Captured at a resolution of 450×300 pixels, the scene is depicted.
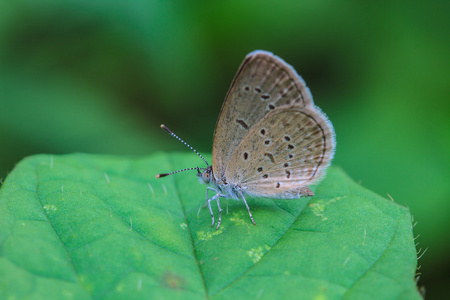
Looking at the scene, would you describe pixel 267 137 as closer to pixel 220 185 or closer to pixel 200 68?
pixel 220 185

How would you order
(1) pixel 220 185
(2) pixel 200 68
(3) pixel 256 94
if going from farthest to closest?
(2) pixel 200 68
(1) pixel 220 185
(3) pixel 256 94

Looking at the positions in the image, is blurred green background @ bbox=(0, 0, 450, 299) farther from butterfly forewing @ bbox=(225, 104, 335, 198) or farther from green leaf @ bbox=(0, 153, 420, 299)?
green leaf @ bbox=(0, 153, 420, 299)

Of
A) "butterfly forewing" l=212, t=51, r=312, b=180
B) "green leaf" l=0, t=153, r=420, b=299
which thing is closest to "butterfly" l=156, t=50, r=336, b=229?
"butterfly forewing" l=212, t=51, r=312, b=180

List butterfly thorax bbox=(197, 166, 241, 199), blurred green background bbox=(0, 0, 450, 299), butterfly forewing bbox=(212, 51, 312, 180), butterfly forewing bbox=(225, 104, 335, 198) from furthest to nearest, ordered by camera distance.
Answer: blurred green background bbox=(0, 0, 450, 299)
butterfly thorax bbox=(197, 166, 241, 199)
butterfly forewing bbox=(225, 104, 335, 198)
butterfly forewing bbox=(212, 51, 312, 180)

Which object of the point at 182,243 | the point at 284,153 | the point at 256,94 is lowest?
the point at 182,243

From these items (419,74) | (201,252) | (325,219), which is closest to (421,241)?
(325,219)

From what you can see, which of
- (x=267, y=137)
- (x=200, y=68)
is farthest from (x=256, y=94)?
(x=200, y=68)

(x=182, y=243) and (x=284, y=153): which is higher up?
(x=284, y=153)
